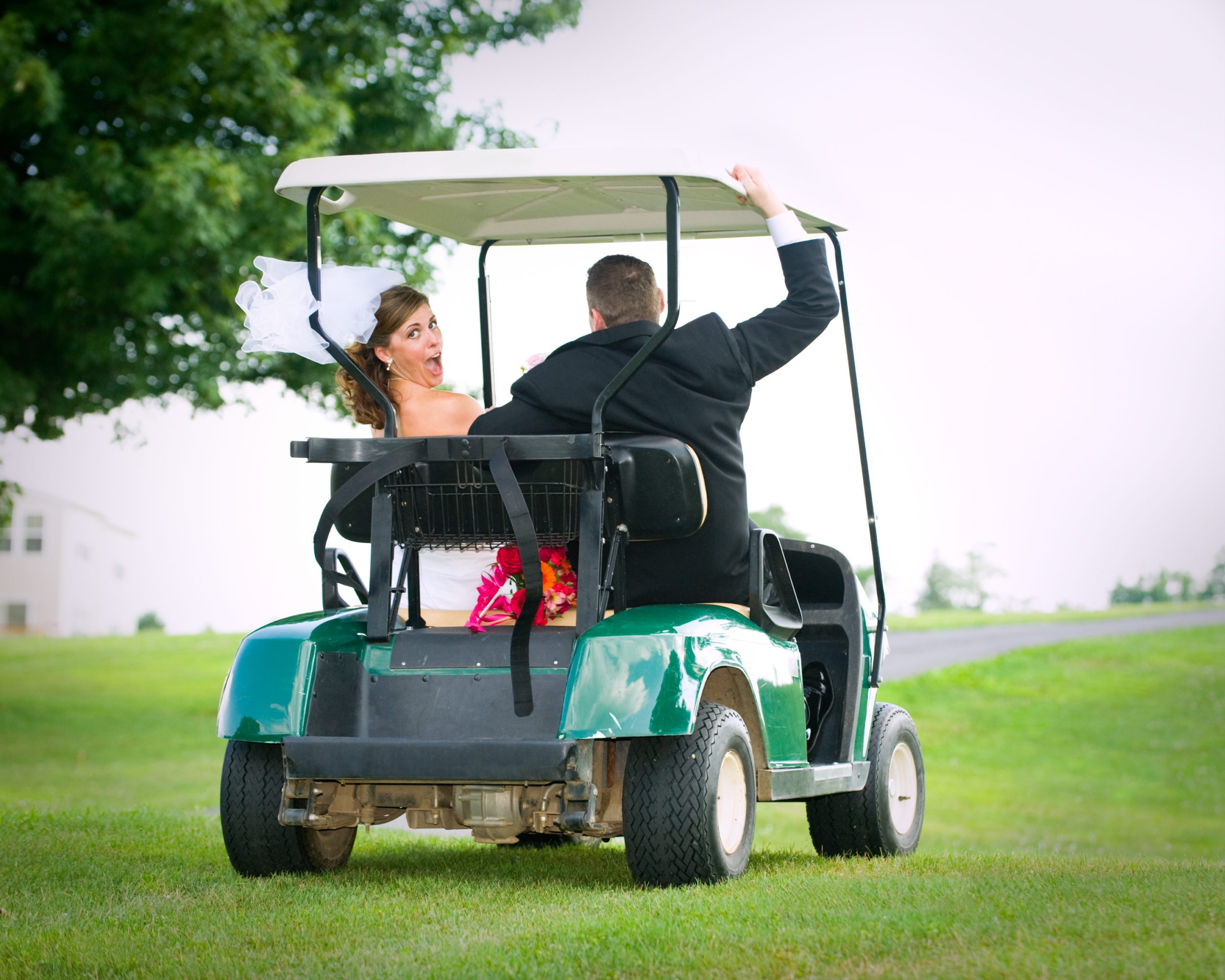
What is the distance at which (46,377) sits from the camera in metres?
13.2

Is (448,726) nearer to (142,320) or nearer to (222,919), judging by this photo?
(222,919)

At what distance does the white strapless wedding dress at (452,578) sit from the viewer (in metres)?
4.82

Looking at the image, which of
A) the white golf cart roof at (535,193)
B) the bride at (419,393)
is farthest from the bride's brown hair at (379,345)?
the white golf cart roof at (535,193)

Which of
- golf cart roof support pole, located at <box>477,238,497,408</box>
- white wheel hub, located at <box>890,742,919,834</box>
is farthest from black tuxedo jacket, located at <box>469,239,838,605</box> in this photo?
golf cart roof support pole, located at <box>477,238,497,408</box>

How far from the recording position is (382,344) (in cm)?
504

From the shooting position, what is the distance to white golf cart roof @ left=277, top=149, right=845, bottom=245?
14.3 ft

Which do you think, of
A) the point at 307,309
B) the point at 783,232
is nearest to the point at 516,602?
the point at 307,309

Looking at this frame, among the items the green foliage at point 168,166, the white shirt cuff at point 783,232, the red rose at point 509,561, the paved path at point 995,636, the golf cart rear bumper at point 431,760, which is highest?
the green foliage at point 168,166

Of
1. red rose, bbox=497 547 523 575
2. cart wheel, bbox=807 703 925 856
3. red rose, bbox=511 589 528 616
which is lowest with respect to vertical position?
cart wheel, bbox=807 703 925 856

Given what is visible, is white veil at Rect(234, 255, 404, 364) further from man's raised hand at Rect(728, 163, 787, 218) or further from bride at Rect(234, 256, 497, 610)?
man's raised hand at Rect(728, 163, 787, 218)

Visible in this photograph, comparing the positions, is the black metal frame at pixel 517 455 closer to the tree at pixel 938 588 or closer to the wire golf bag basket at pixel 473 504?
the wire golf bag basket at pixel 473 504

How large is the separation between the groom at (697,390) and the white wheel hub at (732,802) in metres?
0.53

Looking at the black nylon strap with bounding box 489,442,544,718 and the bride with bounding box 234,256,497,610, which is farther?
the bride with bounding box 234,256,497,610

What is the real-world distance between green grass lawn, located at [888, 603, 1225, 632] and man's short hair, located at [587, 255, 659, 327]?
73.5 feet
